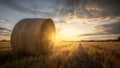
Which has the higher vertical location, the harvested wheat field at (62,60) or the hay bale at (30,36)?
the hay bale at (30,36)

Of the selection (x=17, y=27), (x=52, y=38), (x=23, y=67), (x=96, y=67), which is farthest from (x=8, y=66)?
(x=52, y=38)

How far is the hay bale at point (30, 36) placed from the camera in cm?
949

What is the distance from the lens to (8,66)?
599 centimetres

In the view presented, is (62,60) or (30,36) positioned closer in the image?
(62,60)

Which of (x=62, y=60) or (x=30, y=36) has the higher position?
(x=30, y=36)

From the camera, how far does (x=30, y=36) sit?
950cm

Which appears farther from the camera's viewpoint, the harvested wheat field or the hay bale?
the hay bale

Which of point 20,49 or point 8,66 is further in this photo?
point 20,49

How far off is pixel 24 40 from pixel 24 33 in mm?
401

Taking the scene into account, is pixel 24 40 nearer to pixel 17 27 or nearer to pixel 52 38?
pixel 17 27

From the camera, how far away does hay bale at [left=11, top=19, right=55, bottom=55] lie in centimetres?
949

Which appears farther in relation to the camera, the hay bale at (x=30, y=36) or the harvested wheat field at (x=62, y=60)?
the hay bale at (x=30, y=36)

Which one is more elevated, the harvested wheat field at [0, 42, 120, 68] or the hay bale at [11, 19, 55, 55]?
the hay bale at [11, 19, 55, 55]

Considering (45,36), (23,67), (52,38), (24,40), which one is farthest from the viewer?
(52,38)
